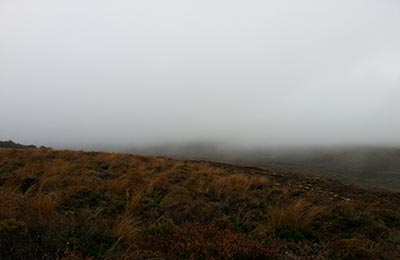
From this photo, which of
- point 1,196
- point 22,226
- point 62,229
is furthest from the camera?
point 1,196

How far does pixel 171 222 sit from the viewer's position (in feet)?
19.6

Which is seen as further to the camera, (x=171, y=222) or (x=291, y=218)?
(x=291, y=218)

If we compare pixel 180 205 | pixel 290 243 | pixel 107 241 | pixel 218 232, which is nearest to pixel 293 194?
pixel 180 205

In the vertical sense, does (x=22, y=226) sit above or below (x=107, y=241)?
above

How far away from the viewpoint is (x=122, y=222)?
585 cm

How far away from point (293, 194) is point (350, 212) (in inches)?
121

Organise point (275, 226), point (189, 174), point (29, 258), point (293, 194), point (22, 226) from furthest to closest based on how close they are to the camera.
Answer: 1. point (189, 174)
2. point (293, 194)
3. point (275, 226)
4. point (22, 226)
5. point (29, 258)

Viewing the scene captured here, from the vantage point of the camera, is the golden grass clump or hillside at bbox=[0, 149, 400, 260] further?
the golden grass clump

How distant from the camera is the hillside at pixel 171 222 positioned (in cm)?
442

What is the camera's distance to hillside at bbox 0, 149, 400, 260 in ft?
14.5

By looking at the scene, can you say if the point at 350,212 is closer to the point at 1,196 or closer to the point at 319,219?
the point at 319,219

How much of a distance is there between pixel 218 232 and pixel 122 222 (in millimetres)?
1705

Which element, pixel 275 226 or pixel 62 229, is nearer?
pixel 62 229

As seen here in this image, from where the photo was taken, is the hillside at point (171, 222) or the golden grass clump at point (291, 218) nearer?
the hillside at point (171, 222)
